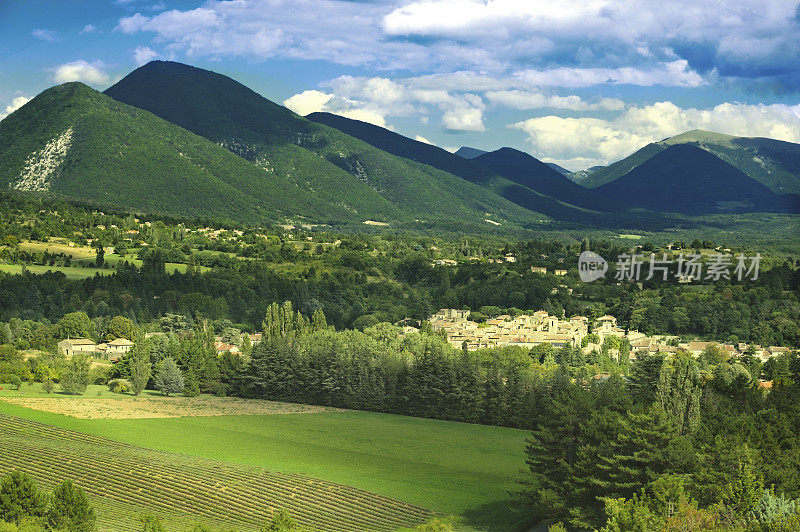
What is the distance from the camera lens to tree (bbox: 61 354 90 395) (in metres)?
60.7

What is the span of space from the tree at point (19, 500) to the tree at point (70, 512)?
2.85 ft

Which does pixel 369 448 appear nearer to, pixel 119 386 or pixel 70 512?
pixel 70 512

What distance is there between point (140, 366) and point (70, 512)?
3711 cm

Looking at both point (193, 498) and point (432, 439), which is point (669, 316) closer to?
point (432, 439)

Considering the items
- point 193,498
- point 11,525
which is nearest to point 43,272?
point 193,498

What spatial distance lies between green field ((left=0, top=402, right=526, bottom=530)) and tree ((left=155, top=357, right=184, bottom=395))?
11003 millimetres

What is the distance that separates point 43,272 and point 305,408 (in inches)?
2282

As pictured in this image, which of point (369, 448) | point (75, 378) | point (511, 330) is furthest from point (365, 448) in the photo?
point (511, 330)

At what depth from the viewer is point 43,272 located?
4129 inches

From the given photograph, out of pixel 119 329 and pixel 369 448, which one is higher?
pixel 119 329

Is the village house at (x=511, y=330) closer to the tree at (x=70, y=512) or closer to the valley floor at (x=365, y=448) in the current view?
the valley floor at (x=365, y=448)

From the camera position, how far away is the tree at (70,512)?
27906 millimetres

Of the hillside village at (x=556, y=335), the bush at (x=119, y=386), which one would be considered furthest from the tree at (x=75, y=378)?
the hillside village at (x=556, y=335)

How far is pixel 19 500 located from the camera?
2888 centimetres
